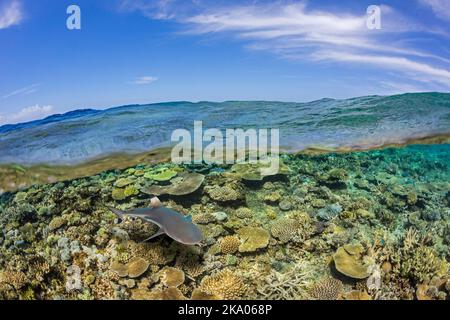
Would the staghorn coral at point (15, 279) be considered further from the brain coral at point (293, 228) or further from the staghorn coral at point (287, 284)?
the brain coral at point (293, 228)

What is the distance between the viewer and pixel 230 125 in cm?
1509

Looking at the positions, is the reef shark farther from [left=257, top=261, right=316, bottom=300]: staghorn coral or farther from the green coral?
the green coral

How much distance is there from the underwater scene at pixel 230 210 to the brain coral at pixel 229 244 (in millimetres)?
27

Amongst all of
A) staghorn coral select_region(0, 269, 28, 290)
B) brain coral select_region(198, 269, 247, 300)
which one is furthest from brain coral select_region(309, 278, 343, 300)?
staghorn coral select_region(0, 269, 28, 290)

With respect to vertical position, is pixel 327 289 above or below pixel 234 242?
below

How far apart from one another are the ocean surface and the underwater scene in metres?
0.07

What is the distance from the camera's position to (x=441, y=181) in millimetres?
16844

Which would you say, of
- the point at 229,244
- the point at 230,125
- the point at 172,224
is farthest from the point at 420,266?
the point at 230,125

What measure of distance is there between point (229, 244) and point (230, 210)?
1.88 metres

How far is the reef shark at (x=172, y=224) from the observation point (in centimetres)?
651

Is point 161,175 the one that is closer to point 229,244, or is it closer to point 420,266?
point 229,244

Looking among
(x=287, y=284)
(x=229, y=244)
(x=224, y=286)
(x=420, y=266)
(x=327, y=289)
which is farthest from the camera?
(x=229, y=244)
